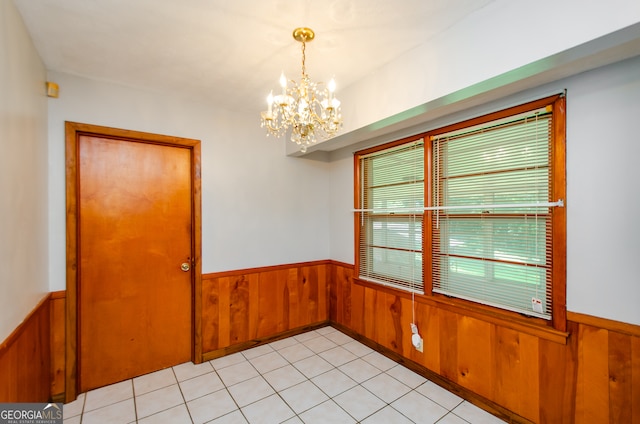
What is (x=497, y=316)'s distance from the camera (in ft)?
6.77

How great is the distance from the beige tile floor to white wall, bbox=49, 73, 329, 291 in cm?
95

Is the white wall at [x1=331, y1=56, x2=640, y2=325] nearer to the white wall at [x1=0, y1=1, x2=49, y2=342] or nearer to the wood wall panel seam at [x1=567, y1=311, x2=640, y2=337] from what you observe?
the wood wall panel seam at [x1=567, y1=311, x2=640, y2=337]

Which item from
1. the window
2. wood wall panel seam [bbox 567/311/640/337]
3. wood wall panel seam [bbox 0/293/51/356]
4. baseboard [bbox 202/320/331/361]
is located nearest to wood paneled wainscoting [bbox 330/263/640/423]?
wood wall panel seam [bbox 567/311/640/337]

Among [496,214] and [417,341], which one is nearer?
[496,214]

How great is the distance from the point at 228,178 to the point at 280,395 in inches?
80.4

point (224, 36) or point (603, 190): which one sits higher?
point (224, 36)

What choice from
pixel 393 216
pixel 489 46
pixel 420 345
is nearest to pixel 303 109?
pixel 489 46

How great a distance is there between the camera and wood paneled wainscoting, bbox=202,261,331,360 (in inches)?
113

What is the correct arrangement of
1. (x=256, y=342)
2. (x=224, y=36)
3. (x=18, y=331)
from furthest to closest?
(x=256, y=342) < (x=224, y=36) < (x=18, y=331)

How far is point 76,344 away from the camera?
2.29 m

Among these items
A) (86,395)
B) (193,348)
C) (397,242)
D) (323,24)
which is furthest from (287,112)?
(86,395)

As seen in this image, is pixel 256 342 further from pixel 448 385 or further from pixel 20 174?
pixel 20 174

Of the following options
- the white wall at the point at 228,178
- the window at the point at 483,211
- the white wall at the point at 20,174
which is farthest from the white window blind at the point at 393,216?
the white wall at the point at 20,174

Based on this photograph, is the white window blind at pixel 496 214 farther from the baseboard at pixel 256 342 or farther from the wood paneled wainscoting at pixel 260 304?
the baseboard at pixel 256 342
